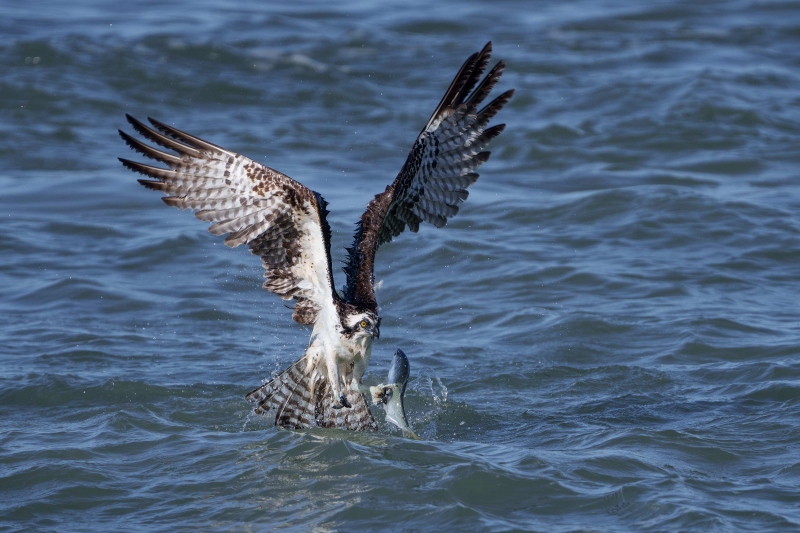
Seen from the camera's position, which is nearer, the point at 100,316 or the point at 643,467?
the point at 643,467

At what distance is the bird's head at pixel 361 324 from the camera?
21.2ft

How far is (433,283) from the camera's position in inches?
389

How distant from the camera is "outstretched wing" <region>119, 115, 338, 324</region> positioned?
6.25m

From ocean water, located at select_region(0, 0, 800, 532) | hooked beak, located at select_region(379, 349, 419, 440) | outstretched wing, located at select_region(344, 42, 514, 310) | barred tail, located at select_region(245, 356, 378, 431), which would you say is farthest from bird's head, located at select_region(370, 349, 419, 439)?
outstretched wing, located at select_region(344, 42, 514, 310)

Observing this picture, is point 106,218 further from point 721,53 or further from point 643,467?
point 721,53

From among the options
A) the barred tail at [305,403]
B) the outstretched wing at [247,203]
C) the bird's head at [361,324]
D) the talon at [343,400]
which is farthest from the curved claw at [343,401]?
the outstretched wing at [247,203]

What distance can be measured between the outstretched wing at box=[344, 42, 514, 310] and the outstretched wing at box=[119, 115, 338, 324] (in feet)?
1.53

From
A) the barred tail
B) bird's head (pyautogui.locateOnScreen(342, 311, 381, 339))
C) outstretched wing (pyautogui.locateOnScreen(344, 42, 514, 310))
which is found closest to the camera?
bird's head (pyautogui.locateOnScreen(342, 311, 381, 339))

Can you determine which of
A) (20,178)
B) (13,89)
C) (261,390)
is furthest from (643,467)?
(13,89)

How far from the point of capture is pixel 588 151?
13.2m

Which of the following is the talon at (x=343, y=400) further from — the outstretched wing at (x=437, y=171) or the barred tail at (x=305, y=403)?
the outstretched wing at (x=437, y=171)

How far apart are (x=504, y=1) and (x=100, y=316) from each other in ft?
44.0

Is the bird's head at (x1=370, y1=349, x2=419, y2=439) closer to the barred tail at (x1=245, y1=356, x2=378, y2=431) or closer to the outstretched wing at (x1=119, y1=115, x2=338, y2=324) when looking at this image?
the barred tail at (x1=245, y1=356, x2=378, y2=431)

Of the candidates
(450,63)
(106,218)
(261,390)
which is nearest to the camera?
(261,390)
